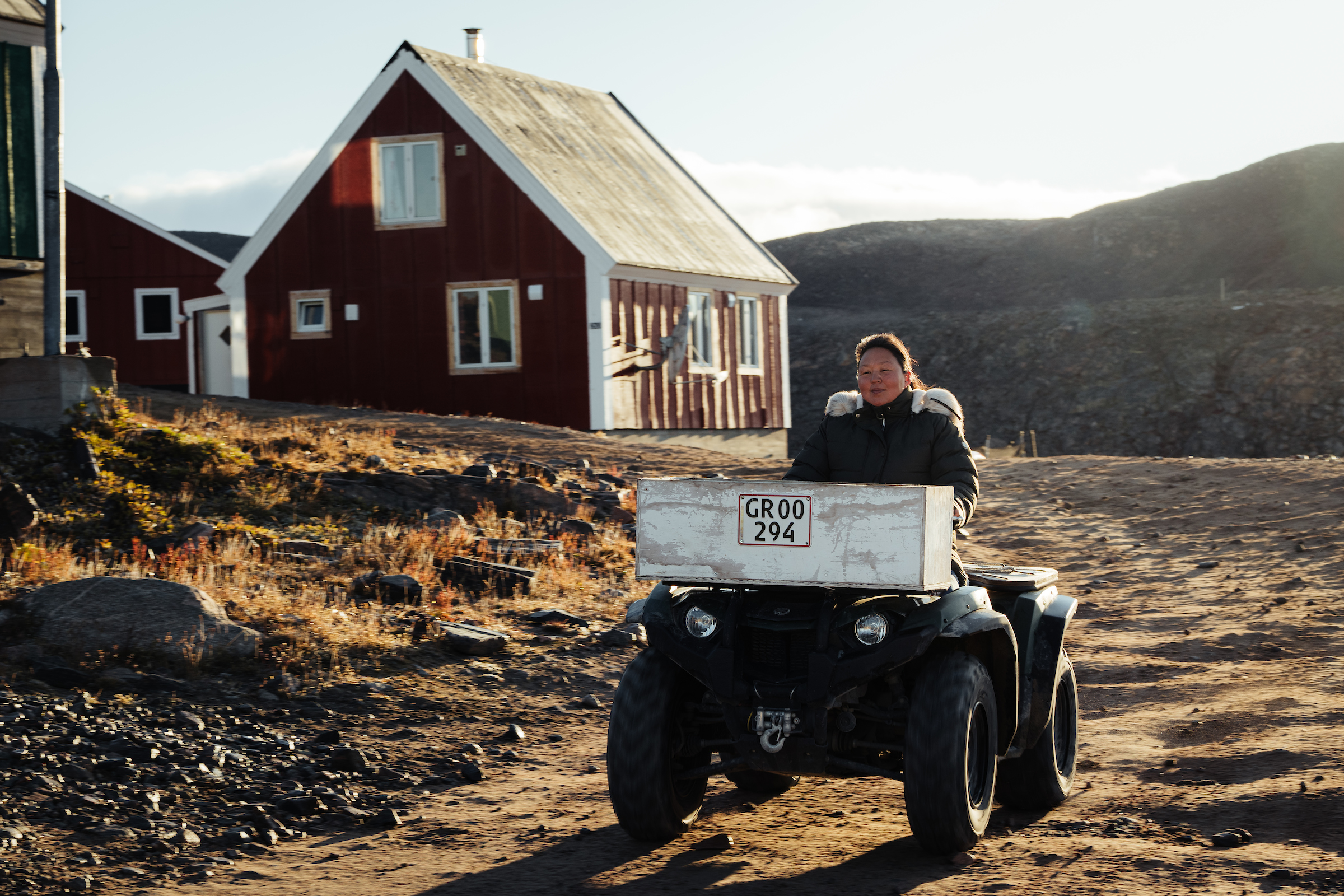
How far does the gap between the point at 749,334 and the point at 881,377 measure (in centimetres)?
2236

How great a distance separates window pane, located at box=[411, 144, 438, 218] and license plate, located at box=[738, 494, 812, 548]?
795 inches

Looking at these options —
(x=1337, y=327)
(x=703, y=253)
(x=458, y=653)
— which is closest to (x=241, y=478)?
(x=458, y=653)

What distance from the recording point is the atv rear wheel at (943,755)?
521 cm

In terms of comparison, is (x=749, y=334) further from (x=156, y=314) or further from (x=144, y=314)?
(x=144, y=314)

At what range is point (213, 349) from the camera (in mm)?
29703

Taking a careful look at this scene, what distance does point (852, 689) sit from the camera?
5328 millimetres

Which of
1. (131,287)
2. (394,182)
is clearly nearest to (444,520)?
(394,182)

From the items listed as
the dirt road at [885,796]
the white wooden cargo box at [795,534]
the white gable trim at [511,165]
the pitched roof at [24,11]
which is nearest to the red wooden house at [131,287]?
the white gable trim at [511,165]

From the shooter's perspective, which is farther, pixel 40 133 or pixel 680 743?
pixel 40 133

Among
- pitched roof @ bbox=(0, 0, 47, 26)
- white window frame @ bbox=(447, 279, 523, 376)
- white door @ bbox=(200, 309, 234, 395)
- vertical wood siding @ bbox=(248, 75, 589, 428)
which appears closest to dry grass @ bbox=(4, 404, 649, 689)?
pitched roof @ bbox=(0, 0, 47, 26)

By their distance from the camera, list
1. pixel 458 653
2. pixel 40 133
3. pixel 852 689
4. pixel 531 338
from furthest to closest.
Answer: pixel 531 338
pixel 40 133
pixel 458 653
pixel 852 689

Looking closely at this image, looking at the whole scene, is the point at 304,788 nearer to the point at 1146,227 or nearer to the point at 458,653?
the point at 458,653

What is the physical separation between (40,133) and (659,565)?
1340 cm

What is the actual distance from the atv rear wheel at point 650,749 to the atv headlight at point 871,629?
2.75 feet
